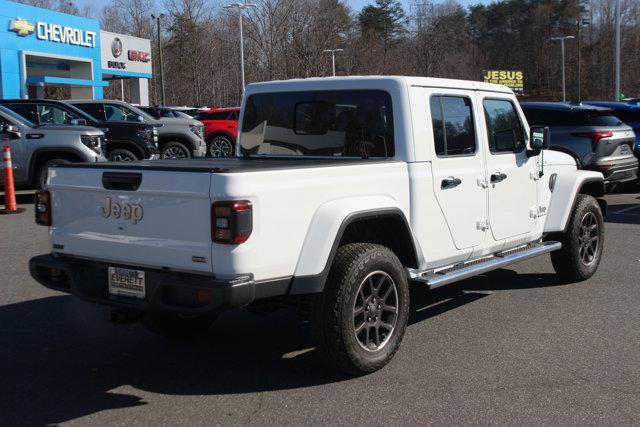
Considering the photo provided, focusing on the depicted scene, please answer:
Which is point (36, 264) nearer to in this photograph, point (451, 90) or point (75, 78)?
point (451, 90)

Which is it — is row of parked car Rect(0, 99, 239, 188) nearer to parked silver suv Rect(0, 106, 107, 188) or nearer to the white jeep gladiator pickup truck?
parked silver suv Rect(0, 106, 107, 188)

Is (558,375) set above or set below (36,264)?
below

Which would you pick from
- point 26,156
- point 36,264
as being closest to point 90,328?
point 36,264

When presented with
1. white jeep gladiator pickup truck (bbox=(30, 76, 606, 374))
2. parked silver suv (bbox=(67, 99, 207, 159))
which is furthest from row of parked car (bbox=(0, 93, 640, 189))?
white jeep gladiator pickup truck (bbox=(30, 76, 606, 374))

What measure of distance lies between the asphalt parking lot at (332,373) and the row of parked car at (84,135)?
6466 millimetres

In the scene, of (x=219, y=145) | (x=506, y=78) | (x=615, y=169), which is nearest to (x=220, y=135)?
(x=219, y=145)

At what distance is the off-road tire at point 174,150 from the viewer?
55.3 feet

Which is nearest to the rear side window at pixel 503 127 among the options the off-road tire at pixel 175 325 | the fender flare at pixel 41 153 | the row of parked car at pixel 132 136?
the off-road tire at pixel 175 325

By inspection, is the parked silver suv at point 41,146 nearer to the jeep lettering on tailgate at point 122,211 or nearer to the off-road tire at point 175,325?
the off-road tire at point 175,325

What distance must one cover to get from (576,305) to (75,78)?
34.9 meters

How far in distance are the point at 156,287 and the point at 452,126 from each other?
104 inches

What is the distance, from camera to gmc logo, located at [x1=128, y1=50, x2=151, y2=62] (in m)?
43.3

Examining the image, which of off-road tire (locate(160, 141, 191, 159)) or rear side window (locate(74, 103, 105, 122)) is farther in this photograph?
off-road tire (locate(160, 141, 191, 159))

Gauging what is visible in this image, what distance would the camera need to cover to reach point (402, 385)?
4.36 m
